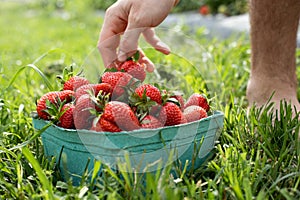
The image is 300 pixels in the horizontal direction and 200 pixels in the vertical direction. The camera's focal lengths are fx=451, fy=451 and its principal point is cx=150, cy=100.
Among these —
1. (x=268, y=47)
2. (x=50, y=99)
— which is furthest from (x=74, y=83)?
(x=268, y=47)

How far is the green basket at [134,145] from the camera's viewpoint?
111 cm

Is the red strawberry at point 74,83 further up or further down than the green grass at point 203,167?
further up

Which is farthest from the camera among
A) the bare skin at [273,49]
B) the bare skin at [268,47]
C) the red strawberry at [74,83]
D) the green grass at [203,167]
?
the bare skin at [273,49]

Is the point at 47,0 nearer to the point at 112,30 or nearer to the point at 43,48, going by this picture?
the point at 43,48

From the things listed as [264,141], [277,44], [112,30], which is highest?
[112,30]

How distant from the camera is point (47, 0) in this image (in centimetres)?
761

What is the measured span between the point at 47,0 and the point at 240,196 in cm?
714

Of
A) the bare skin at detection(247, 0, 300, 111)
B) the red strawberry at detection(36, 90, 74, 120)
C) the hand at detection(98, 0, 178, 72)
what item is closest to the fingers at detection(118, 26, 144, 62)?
the hand at detection(98, 0, 178, 72)

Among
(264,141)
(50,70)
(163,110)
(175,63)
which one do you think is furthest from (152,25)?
(50,70)

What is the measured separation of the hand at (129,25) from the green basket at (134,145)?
360mm

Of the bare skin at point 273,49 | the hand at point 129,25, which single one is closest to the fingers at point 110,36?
the hand at point 129,25

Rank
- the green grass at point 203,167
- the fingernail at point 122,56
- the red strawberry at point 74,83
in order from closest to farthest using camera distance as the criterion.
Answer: the green grass at point 203,167, the red strawberry at point 74,83, the fingernail at point 122,56

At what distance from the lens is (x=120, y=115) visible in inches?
43.9

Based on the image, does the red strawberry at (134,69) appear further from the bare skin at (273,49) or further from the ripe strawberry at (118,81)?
the bare skin at (273,49)
